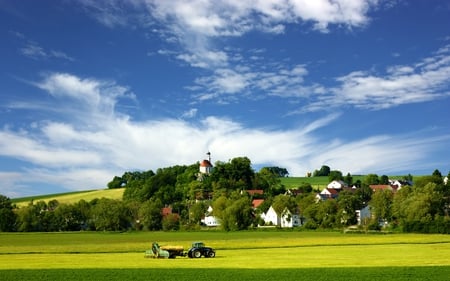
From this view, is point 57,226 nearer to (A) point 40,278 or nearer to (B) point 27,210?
(B) point 27,210

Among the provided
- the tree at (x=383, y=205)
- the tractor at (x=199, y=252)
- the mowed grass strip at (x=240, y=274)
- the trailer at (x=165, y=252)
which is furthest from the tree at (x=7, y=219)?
the mowed grass strip at (x=240, y=274)

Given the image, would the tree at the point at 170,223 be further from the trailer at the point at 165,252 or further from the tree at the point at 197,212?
the trailer at the point at 165,252

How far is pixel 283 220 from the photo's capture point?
6398 inches

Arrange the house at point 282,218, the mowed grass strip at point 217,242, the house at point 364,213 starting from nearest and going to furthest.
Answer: the mowed grass strip at point 217,242
the house at point 364,213
the house at point 282,218

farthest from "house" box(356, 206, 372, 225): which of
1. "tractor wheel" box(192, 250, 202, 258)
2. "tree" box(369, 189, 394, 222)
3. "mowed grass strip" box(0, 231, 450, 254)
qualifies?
"tractor wheel" box(192, 250, 202, 258)

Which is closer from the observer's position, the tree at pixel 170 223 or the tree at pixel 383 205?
the tree at pixel 383 205

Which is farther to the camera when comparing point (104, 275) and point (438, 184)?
point (438, 184)

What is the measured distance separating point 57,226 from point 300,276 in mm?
133204

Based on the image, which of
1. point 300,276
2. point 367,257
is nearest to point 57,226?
point 367,257

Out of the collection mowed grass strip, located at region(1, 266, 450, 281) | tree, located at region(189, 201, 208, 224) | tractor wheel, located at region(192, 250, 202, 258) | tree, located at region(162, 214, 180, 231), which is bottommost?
mowed grass strip, located at region(1, 266, 450, 281)

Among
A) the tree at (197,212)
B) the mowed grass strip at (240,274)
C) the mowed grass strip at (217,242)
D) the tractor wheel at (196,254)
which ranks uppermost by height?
the tree at (197,212)

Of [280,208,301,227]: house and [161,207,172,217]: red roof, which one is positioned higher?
[161,207,172,217]: red roof

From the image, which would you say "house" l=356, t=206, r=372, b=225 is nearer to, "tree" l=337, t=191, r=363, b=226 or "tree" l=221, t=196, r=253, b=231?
"tree" l=337, t=191, r=363, b=226

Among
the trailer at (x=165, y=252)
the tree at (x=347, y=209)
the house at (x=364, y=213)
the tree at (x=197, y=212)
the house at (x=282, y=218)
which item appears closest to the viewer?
the trailer at (x=165, y=252)
